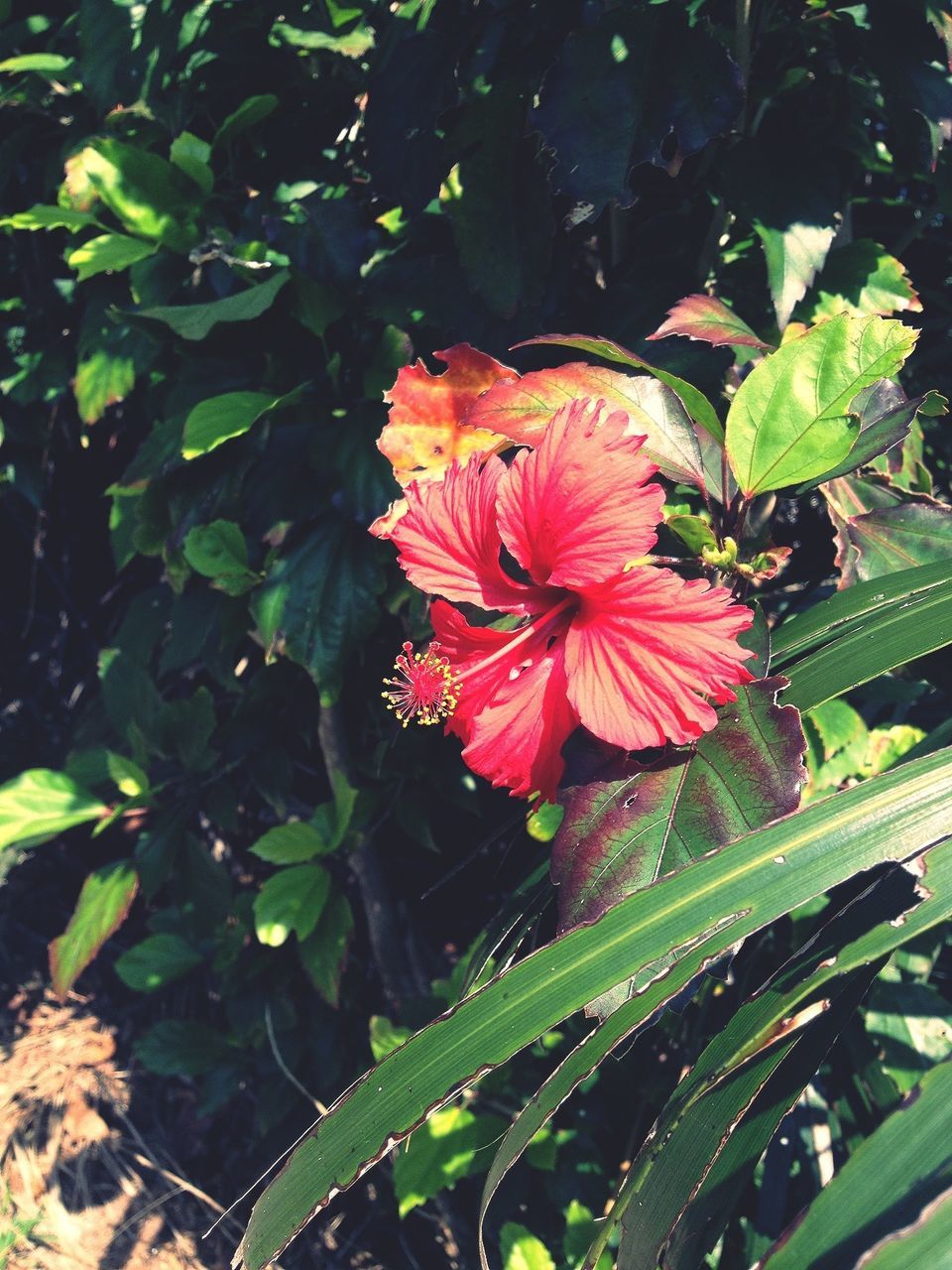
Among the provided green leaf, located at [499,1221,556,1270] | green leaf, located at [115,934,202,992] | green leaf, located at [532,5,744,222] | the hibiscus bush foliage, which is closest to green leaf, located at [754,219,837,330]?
the hibiscus bush foliage

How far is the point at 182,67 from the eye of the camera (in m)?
1.27

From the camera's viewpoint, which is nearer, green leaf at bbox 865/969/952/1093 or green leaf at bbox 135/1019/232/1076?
green leaf at bbox 865/969/952/1093

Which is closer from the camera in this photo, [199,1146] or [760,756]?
[760,756]

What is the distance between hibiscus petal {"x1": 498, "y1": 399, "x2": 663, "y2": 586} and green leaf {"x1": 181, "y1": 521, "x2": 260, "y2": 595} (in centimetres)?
53

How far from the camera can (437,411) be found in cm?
85

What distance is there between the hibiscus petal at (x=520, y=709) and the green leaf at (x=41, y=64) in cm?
111

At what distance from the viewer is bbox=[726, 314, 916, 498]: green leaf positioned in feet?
2.26

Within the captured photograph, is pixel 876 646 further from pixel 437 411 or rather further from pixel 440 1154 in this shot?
pixel 440 1154

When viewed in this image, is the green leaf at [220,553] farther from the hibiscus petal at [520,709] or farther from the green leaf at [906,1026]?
the green leaf at [906,1026]

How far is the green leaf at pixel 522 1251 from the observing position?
3.95ft

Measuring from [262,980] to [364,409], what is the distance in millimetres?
884

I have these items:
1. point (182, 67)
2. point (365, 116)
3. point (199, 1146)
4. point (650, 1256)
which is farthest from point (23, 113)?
point (199, 1146)

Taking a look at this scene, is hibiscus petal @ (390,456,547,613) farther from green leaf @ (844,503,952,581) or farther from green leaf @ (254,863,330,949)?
green leaf @ (254,863,330,949)

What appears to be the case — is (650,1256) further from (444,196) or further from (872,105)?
(872,105)
